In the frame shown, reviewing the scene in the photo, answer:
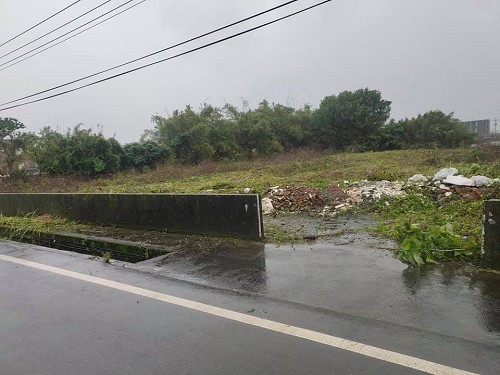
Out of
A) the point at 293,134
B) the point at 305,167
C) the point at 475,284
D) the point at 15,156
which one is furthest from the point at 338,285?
the point at 293,134

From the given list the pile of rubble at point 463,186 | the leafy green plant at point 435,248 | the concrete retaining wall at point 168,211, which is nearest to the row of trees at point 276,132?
the concrete retaining wall at point 168,211

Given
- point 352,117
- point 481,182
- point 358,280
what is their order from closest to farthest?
point 358,280
point 481,182
point 352,117

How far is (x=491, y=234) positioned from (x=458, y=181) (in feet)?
16.1

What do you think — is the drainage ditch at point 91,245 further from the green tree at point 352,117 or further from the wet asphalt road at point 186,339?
the green tree at point 352,117

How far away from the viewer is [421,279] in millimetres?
4605

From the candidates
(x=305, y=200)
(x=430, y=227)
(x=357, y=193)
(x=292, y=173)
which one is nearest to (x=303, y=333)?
(x=430, y=227)

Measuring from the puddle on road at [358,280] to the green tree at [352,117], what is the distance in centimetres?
2829

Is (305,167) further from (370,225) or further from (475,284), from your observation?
(475,284)

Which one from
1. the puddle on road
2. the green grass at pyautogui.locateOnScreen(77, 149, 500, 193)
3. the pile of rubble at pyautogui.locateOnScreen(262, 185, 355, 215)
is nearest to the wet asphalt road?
the puddle on road

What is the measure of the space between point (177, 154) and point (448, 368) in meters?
29.7

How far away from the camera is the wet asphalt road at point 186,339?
2984 millimetres

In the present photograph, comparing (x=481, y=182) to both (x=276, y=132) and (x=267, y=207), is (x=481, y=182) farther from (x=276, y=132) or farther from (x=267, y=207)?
(x=276, y=132)

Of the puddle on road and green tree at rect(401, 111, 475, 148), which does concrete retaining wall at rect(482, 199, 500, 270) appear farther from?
green tree at rect(401, 111, 475, 148)

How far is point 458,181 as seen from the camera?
361 inches
